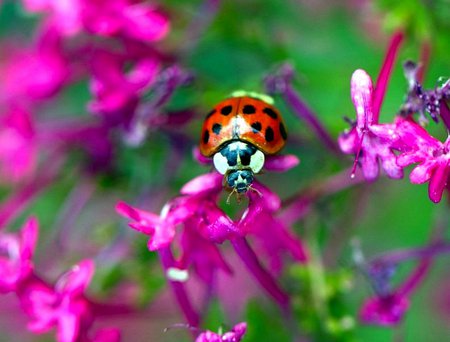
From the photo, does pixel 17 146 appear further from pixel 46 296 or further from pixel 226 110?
pixel 226 110

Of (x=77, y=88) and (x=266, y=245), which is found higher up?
(x=77, y=88)

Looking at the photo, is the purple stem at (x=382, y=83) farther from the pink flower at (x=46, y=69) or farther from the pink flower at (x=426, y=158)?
the pink flower at (x=46, y=69)

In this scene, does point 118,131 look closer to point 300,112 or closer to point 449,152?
point 300,112

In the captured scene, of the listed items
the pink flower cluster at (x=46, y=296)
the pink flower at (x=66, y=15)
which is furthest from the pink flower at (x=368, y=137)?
the pink flower at (x=66, y=15)

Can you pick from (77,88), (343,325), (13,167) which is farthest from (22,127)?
(343,325)

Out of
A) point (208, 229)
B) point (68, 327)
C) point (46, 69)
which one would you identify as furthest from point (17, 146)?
point (208, 229)

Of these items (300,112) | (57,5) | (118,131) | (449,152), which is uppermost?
(57,5)
